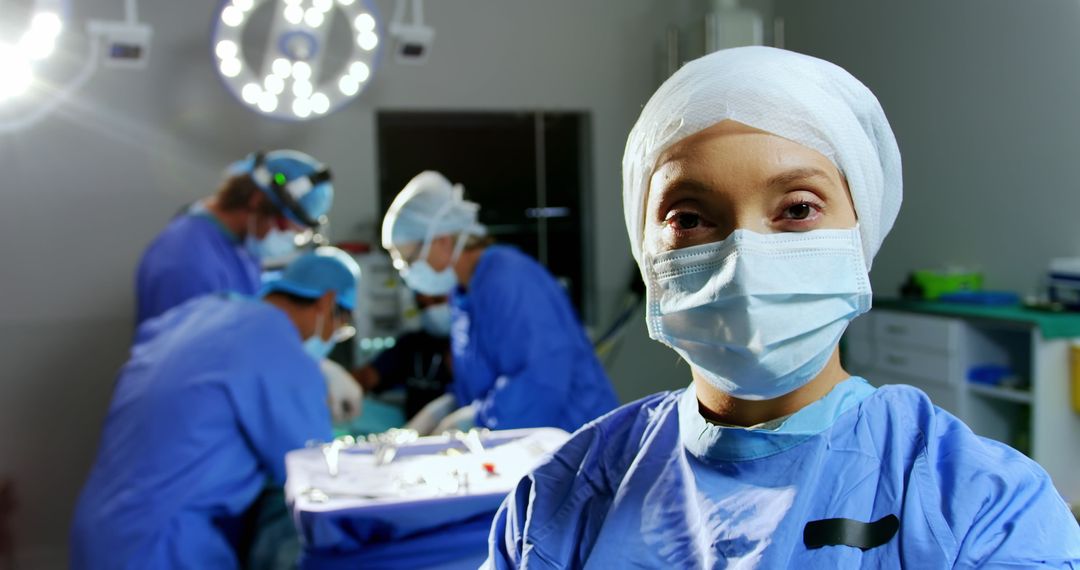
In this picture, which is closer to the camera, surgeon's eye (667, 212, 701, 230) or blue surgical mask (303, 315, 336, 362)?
surgeon's eye (667, 212, 701, 230)

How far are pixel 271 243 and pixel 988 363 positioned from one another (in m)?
2.62

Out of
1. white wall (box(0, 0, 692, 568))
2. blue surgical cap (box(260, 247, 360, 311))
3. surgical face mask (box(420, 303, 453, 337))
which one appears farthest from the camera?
white wall (box(0, 0, 692, 568))

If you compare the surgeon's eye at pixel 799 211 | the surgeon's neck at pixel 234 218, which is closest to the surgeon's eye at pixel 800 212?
the surgeon's eye at pixel 799 211

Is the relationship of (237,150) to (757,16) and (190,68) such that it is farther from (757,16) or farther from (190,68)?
(757,16)

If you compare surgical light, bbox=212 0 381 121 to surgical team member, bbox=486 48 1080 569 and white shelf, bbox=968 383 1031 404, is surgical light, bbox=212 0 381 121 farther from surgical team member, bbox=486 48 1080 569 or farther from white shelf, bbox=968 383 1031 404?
white shelf, bbox=968 383 1031 404

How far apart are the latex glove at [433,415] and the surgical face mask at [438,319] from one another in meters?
0.44

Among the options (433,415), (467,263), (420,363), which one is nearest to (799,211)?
(467,263)

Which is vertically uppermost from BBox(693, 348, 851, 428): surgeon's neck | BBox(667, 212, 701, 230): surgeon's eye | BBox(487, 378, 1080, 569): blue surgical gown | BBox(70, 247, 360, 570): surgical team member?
BBox(667, 212, 701, 230): surgeon's eye

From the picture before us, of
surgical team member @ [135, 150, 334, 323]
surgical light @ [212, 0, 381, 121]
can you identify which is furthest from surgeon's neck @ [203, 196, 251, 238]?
surgical light @ [212, 0, 381, 121]

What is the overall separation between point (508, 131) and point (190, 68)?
1.45 m

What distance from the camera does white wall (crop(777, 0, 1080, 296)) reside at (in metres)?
3.26

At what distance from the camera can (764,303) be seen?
85 cm

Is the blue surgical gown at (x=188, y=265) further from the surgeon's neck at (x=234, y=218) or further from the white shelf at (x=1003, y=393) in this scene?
the white shelf at (x=1003, y=393)

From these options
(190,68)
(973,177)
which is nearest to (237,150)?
(190,68)
